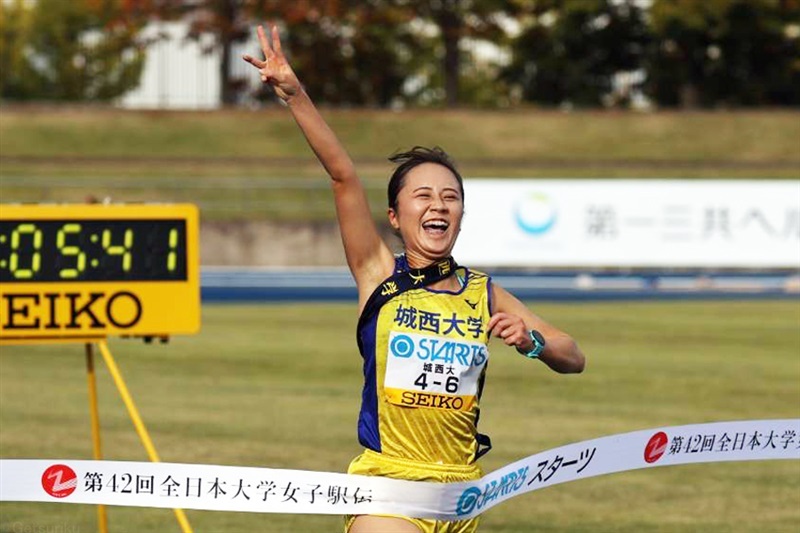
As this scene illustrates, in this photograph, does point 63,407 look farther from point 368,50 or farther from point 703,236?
point 368,50

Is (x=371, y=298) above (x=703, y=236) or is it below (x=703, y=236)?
above

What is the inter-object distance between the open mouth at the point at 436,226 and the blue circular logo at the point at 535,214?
25.8 metres

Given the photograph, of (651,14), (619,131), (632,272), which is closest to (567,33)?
(651,14)

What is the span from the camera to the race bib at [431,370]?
18.7ft

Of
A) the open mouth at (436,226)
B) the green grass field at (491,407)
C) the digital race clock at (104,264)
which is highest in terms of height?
the open mouth at (436,226)

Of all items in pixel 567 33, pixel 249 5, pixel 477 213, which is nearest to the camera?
pixel 477 213

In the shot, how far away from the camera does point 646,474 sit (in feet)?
42.0

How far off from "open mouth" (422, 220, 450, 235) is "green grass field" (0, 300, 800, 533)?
16.5 feet

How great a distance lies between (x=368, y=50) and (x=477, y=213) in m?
26.0

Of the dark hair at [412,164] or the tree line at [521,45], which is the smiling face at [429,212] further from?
the tree line at [521,45]

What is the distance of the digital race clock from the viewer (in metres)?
9.08

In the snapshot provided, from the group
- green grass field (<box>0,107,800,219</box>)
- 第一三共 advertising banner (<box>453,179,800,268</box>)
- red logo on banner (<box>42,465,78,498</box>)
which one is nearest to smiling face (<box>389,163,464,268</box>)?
red logo on banner (<box>42,465,78,498</box>)

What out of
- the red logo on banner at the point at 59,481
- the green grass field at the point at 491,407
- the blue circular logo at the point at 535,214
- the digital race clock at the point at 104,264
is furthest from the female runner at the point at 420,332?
the blue circular logo at the point at 535,214

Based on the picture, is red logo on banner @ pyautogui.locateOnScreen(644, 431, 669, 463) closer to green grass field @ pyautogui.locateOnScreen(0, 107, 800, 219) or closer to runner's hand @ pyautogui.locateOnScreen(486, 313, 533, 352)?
runner's hand @ pyautogui.locateOnScreen(486, 313, 533, 352)
